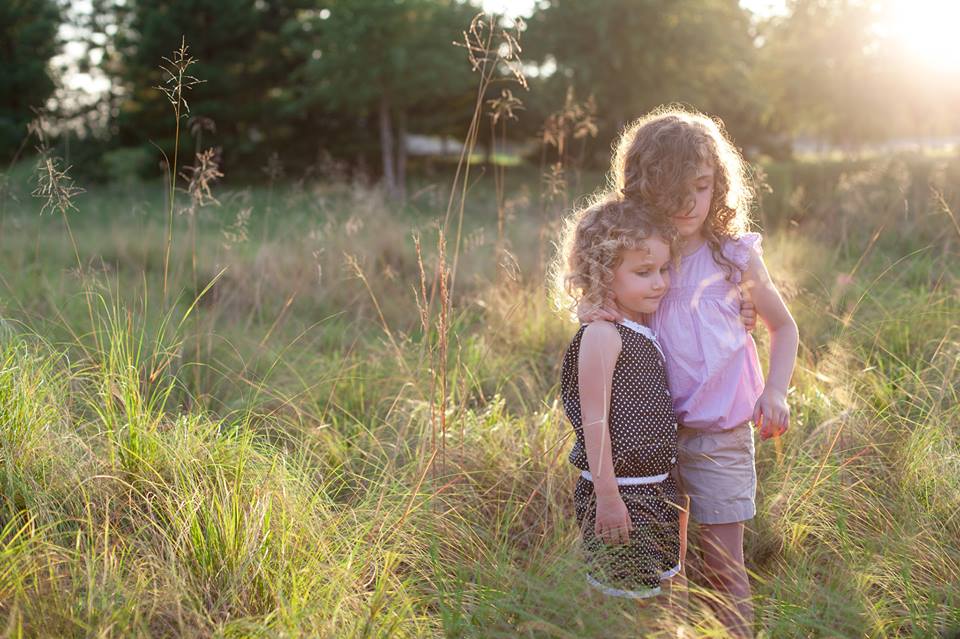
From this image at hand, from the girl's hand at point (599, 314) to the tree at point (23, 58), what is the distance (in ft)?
68.8

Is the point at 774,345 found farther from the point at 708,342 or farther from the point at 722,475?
the point at 722,475

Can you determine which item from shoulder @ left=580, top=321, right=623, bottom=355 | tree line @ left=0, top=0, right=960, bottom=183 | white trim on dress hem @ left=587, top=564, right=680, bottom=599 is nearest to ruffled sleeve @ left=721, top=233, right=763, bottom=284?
shoulder @ left=580, top=321, right=623, bottom=355

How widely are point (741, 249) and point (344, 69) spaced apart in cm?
1686

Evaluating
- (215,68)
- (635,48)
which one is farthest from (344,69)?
(635,48)

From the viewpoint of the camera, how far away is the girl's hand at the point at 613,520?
2098 millimetres

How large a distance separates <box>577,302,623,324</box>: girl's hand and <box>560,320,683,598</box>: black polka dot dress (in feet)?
0.08

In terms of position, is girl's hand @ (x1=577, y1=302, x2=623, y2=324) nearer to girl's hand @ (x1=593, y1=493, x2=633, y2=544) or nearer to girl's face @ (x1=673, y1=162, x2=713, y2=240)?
girl's face @ (x1=673, y1=162, x2=713, y2=240)

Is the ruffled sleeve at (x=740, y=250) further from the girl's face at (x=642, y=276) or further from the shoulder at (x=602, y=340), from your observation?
the shoulder at (x=602, y=340)

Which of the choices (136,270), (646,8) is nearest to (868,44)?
(646,8)

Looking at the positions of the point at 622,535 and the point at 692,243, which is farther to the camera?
the point at 692,243

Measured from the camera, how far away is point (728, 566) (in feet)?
7.11

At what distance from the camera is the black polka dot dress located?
6.93ft

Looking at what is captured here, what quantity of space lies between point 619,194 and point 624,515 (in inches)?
34.5

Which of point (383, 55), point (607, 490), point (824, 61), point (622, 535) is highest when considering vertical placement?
point (383, 55)
